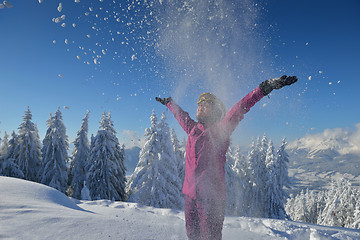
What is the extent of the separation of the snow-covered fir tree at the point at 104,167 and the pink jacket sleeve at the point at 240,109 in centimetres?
1974

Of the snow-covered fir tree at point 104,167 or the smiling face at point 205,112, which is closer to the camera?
the smiling face at point 205,112

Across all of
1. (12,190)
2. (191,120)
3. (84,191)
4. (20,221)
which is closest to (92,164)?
(84,191)

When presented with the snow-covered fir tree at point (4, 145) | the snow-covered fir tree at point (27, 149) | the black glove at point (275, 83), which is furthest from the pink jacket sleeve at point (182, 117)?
the snow-covered fir tree at point (4, 145)

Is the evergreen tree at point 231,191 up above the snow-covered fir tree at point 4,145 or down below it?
below

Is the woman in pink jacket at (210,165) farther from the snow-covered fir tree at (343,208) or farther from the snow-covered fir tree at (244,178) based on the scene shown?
the snow-covered fir tree at (343,208)

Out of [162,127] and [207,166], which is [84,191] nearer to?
[162,127]

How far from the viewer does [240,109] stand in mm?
2873

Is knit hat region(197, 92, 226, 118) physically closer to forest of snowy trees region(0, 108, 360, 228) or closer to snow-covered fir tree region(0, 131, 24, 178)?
forest of snowy trees region(0, 108, 360, 228)

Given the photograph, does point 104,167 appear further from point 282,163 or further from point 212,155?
point 282,163

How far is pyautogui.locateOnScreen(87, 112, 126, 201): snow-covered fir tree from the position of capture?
776 inches

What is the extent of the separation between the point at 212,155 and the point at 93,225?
2.95 metres

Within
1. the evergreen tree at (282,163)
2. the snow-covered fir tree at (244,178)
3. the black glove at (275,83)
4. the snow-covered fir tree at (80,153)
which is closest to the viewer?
the black glove at (275,83)

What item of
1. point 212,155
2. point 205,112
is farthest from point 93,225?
point 205,112

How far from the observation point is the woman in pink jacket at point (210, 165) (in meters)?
2.87
